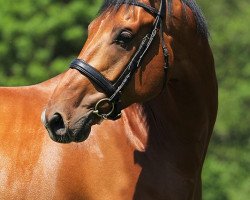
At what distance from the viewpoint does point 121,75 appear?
4180 mm

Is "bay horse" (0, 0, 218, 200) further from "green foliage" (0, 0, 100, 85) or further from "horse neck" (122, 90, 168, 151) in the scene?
"green foliage" (0, 0, 100, 85)

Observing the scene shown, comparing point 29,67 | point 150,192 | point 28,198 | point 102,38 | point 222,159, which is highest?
point 102,38

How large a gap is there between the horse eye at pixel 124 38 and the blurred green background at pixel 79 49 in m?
6.97

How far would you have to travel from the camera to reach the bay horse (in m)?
4.15

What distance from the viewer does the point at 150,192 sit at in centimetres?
445

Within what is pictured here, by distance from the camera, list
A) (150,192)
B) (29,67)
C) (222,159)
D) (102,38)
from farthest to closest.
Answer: (222,159) < (29,67) < (150,192) < (102,38)

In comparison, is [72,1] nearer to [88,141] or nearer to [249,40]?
[249,40]

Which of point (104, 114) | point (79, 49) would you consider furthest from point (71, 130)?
point (79, 49)

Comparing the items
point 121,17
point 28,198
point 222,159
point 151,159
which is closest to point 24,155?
point 28,198

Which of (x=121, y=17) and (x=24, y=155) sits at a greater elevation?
(x=121, y=17)

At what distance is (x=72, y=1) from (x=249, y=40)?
376 centimetres

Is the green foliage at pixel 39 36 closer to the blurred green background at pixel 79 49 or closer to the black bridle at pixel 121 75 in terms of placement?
the blurred green background at pixel 79 49

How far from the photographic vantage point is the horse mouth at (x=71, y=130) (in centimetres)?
406

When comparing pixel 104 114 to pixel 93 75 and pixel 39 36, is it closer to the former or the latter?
pixel 93 75
